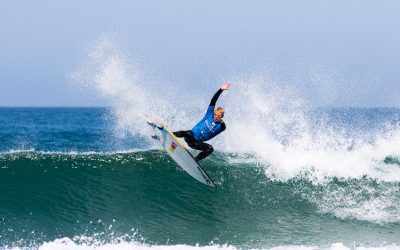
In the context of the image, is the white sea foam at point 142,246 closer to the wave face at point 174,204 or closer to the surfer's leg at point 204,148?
the wave face at point 174,204

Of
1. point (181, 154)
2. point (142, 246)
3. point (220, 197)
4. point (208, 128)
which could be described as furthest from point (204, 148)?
point (142, 246)

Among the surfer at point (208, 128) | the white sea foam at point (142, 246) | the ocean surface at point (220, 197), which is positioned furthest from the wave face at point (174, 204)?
the surfer at point (208, 128)

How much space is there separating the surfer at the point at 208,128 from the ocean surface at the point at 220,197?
135cm

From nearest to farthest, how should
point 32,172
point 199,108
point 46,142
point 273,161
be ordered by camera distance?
1. point 32,172
2. point 273,161
3. point 199,108
4. point 46,142

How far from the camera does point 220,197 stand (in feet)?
35.1

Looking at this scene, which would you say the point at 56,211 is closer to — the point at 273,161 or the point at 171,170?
the point at 171,170

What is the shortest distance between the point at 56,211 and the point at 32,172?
2.23 meters

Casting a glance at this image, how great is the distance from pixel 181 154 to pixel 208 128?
963 mm

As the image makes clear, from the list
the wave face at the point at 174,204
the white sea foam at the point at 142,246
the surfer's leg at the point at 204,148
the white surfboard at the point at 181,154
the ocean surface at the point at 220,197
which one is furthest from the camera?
the white surfboard at the point at 181,154

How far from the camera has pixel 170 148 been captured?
1048cm

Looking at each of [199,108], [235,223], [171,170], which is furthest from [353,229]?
[199,108]

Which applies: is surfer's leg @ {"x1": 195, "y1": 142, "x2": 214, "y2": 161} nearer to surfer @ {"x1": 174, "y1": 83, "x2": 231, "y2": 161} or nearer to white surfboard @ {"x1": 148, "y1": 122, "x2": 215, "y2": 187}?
surfer @ {"x1": 174, "y1": 83, "x2": 231, "y2": 161}

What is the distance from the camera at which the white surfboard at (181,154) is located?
10.1m

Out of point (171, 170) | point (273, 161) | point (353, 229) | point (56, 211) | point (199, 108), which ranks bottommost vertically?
point (56, 211)
